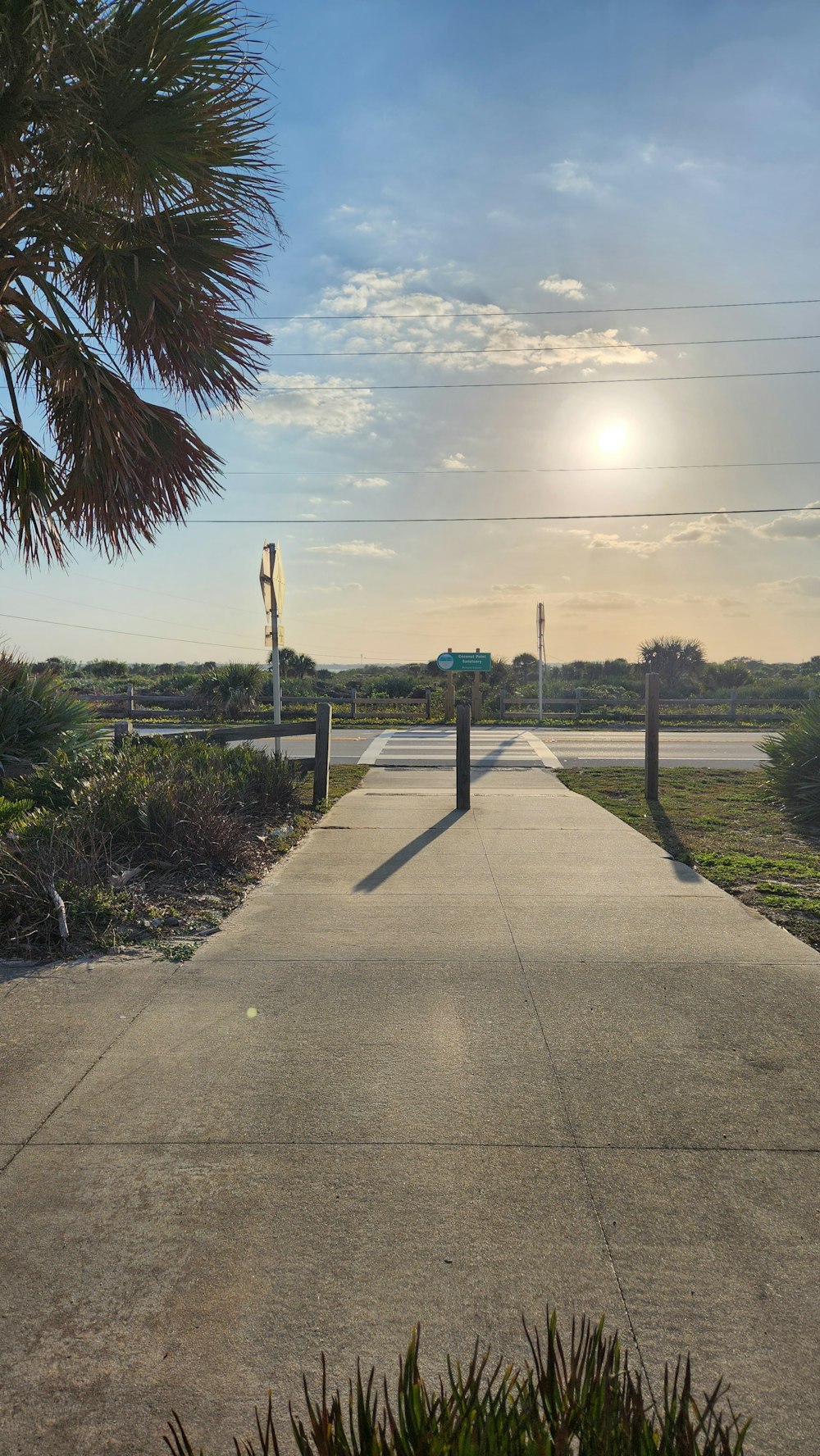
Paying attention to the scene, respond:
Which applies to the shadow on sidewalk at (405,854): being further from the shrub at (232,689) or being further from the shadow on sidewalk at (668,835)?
the shrub at (232,689)

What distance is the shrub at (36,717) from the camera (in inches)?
438

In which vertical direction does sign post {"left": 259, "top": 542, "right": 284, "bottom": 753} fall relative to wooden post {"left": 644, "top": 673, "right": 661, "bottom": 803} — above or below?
above

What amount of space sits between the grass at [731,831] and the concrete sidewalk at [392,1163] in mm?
1039

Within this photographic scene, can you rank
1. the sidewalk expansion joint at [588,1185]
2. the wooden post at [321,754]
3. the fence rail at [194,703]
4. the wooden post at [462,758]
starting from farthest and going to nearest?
the fence rail at [194,703]
the wooden post at [321,754]
the wooden post at [462,758]
the sidewalk expansion joint at [588,1185]

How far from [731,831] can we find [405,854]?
3.65 meters

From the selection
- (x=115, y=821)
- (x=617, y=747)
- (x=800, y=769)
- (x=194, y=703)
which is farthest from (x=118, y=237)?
(x=194, y=703)

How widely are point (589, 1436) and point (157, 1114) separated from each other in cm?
227

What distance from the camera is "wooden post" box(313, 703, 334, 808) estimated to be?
11336mm

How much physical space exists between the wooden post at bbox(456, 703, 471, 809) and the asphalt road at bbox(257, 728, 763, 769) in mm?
5917

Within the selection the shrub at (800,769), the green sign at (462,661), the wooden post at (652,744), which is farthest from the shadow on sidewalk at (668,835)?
the green sign at (462,661)

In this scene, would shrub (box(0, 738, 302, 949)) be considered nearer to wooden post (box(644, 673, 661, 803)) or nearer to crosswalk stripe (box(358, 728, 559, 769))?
wooden post (box(644, 673, 661, 803))

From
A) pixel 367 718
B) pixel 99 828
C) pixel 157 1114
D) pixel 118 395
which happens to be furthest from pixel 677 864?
pixel 367 718

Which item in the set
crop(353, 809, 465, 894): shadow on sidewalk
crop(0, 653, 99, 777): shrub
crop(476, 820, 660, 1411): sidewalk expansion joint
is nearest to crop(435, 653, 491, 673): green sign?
crop(0, 653, 99, 777): shrub

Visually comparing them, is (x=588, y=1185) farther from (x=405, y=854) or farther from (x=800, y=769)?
(x=800, y=769)
